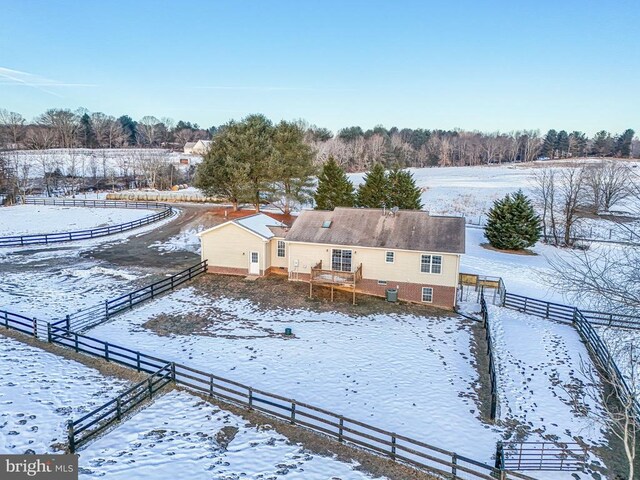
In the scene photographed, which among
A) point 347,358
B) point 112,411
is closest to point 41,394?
point 112,411

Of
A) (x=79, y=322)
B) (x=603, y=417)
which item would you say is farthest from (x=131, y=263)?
(x=603, y=417)

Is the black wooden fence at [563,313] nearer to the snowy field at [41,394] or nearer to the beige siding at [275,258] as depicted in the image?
the beige siding at [275,258]

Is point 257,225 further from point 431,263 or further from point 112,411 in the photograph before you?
point 112,411

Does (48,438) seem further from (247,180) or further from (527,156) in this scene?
(527,156)

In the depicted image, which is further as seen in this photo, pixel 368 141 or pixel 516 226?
pixel 368 141

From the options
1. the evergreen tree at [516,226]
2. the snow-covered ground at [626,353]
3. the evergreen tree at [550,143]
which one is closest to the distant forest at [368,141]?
the evergreen tree at [550,143]
